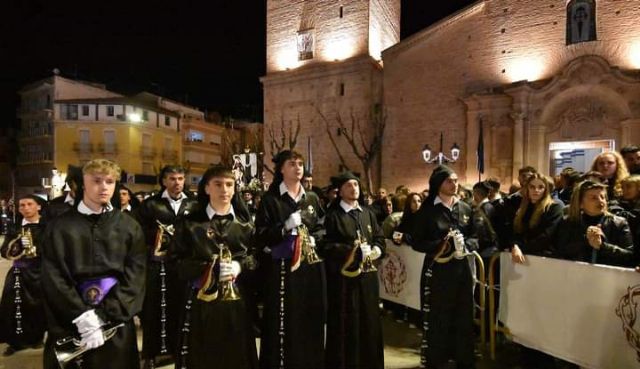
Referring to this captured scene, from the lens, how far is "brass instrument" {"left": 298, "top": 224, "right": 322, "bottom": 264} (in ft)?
13.9

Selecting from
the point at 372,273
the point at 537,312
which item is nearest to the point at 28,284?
the point at 372,273

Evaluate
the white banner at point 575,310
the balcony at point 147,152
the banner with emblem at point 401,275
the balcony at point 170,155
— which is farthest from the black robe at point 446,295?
the balcony at point 170,155

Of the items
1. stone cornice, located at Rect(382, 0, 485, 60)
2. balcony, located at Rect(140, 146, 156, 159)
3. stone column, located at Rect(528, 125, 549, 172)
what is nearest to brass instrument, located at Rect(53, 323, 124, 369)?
stone column, located at Rect(528, 125, 549, 172)

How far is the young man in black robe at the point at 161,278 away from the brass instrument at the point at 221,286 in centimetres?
137

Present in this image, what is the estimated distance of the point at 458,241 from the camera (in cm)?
453

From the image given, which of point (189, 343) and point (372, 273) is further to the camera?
point (372, 273)

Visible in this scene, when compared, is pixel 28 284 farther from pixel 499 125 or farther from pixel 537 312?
pixel 499 125

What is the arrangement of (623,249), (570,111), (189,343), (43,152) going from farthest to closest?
1. (43,152)
2. (570,111)
3. (623,249)
4. (189,343)

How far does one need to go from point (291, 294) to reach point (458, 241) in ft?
6.01

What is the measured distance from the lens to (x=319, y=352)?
430 cm

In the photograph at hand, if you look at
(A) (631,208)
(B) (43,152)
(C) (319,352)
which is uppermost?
(B) (43,152)

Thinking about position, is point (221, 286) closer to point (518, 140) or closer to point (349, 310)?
point (349, 310)

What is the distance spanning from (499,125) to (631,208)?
1656 centimetres

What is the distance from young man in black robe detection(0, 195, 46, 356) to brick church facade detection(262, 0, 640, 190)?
18.8m
